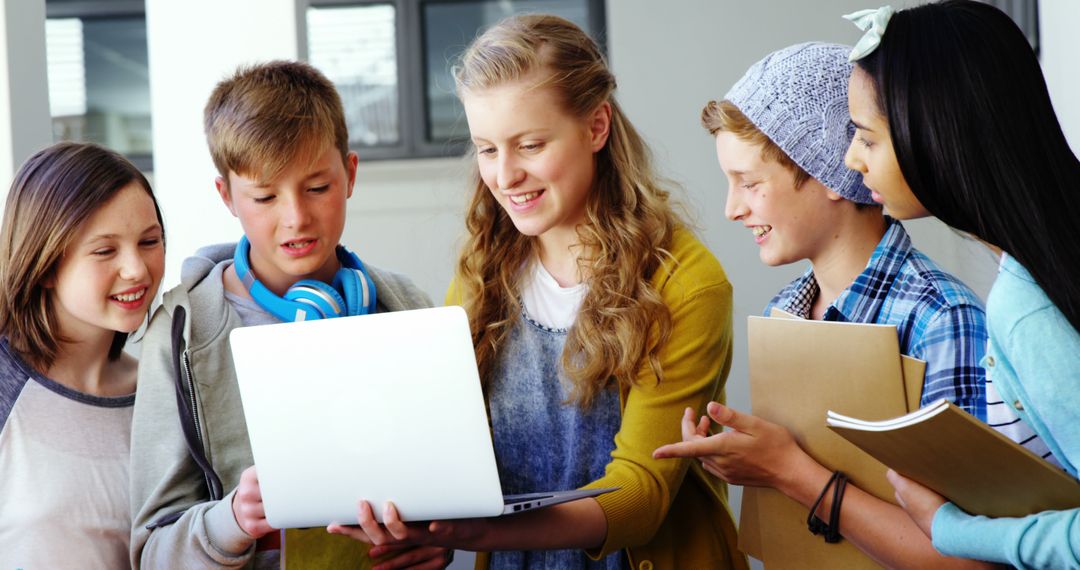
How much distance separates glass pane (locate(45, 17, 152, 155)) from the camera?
19.9ft

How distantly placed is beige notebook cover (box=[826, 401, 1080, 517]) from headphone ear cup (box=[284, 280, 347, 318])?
2.53ft

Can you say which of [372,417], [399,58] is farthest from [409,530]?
[399,58]

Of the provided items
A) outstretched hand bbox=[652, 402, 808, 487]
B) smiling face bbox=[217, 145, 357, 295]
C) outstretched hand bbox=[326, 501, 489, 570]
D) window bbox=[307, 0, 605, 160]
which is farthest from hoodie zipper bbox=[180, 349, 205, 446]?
window bbox=[307, 0, 605, 160]

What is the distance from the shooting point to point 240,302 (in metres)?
1.58

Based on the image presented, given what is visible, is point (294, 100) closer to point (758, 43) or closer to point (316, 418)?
point (316, 418)

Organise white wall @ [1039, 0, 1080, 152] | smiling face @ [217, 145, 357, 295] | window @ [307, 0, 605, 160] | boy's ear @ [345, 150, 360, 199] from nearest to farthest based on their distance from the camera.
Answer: smiling face @ [217, 145, 357, 295]
boy's ear @ [345, 150, 360, 199]
white wall @ [1039, 0, 1080, 152]
window @ [307, 0, 605, 160]

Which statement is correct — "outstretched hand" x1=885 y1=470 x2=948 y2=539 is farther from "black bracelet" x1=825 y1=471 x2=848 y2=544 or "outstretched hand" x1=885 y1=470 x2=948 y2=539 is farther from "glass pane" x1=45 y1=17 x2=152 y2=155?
"glass pane" x1=45 y1=17 x2=152 y2=155

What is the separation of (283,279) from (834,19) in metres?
3.16

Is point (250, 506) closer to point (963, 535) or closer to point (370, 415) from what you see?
point (370, 415)

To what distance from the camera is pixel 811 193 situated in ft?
4.82

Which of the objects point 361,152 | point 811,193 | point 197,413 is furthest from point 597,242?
point 361,152

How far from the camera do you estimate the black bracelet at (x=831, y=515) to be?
1.31 meters

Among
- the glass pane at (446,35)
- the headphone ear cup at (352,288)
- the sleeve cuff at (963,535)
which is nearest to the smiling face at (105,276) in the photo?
the headphone ear cup at (352,288)

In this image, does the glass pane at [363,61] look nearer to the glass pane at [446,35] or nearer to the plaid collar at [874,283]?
the glass pane at [446,35]
